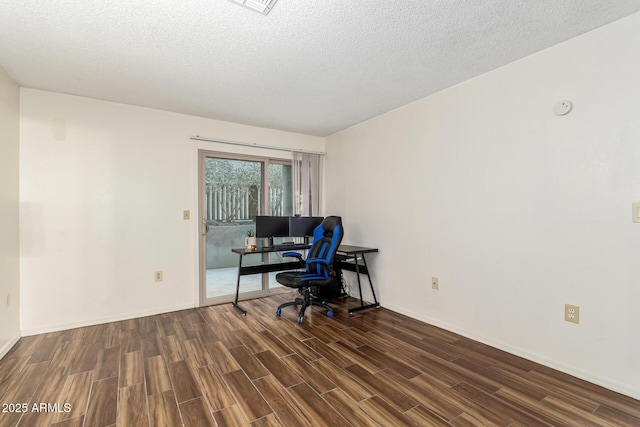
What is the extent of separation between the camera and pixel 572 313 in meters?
2.13

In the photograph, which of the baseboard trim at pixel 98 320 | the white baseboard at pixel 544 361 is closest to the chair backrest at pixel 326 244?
the white baseboard at pixel 544 361

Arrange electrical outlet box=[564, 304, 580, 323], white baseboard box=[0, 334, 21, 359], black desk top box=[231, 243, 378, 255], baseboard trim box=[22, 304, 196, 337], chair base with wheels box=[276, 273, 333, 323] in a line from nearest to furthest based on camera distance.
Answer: electrical outlet box=[564, 304, 580, 323] < white baseboard box=[0, 334, 21, 359] < baseboard trim box=[22, 304, 196, 337] < chair base with wheels box=[276, 273, 333, 323] < black desk top box=[231, 243, 378, 255]

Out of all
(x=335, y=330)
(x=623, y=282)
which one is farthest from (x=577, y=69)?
(x=335, y=330)

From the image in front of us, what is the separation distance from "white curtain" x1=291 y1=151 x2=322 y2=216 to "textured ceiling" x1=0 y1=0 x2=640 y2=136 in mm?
1425

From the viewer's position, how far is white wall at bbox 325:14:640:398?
193cm

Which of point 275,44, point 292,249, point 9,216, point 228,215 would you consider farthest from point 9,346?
point 275,44

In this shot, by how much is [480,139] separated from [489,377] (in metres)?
1.96

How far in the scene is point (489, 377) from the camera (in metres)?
2.09

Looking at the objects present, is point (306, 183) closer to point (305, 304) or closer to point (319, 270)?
point (319, 270)

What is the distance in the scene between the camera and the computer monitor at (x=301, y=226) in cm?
A: 407

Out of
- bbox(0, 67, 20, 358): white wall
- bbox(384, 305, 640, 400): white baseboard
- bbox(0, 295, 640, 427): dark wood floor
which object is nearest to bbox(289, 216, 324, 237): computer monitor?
bbox(0, 295, 640, 427): dark wood floor

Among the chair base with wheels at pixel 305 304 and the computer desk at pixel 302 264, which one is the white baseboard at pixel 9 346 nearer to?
the computer desk at pixel 302 264

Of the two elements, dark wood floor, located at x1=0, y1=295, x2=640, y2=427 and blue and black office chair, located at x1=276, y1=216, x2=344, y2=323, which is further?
blue and black office chair, located at x1=276, y1=216, x2=344, y2=323

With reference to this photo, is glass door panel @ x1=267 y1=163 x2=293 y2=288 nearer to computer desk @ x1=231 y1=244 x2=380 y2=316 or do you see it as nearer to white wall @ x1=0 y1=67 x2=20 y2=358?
computer desk @ x1=231 y1=244 x2=380 y2=316
